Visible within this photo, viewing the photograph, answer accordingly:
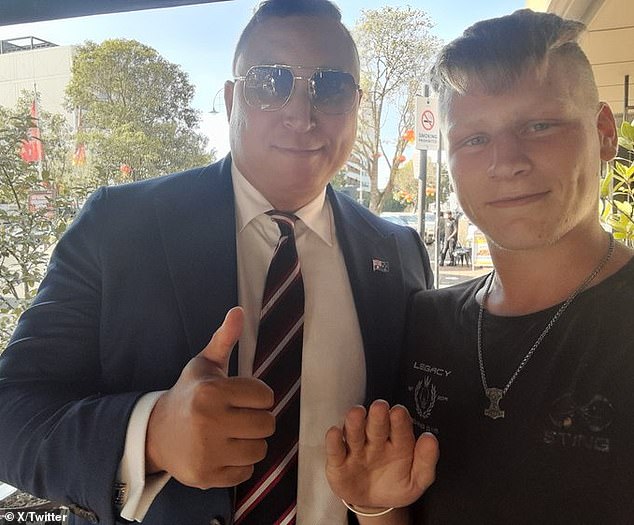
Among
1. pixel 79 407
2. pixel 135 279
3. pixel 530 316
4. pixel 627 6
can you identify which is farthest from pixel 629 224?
pixel 79 407

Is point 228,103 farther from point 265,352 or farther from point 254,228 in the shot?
point 265,352

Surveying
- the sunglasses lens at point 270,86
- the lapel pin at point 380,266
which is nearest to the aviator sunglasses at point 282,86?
the sunglasses lens at point 270,86

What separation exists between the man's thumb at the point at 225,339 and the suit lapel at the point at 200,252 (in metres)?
0.26

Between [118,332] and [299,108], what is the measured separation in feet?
2.30

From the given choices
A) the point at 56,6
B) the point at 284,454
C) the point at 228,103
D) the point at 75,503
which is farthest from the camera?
the point at 56,6

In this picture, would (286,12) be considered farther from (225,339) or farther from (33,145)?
(33,145)

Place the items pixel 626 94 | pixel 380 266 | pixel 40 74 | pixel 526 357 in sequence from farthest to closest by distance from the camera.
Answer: pixel 626 94
pixel 40 74
pixel 380 266
pixel 526 357

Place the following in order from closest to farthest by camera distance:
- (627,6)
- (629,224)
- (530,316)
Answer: (530,316) < (629,224) < (627,6)

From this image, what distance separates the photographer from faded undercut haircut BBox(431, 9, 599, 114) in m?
1.04

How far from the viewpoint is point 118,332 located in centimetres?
115

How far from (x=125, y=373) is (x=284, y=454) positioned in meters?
0.40

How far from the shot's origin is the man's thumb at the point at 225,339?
890mm

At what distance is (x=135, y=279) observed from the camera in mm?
1172

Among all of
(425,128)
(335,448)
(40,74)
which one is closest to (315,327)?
(335,448)
